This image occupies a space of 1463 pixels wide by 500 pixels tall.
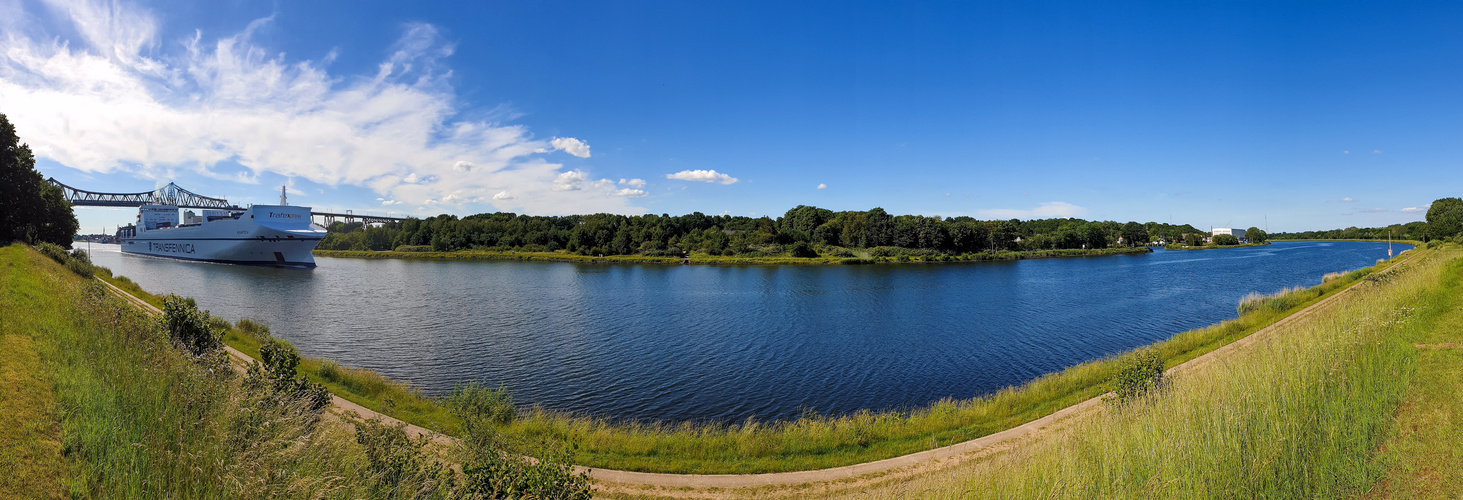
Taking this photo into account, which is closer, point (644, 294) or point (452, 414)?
point (452, 414)

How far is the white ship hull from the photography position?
67625 millimetres

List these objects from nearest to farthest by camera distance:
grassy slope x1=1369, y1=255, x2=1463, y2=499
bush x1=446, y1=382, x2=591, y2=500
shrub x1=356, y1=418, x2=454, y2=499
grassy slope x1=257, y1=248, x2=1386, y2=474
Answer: grassy slope x1=1369, y1=255, x2=1463, y2=499 < shrub x1=356, y1=418, x2=454, y2=499 < bush x1=446, y1=382, x2=591, y2=500 < grassy slope x1=257, y1=248, x2=1386, y2=474

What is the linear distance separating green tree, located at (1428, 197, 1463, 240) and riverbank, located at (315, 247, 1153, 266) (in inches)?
1637

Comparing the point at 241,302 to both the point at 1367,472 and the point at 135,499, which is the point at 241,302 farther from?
the point at 1367,472

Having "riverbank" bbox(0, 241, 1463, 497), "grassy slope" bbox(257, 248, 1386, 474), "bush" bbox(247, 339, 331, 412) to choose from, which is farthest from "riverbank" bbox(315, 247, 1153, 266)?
"bush" bbox(247, 339, 331, 412)

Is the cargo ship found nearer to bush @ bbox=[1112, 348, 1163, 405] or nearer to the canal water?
the canal water

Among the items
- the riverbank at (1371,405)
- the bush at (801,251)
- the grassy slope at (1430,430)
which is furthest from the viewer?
the bush at (801,251)

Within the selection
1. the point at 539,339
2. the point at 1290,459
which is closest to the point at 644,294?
the point at 539,339

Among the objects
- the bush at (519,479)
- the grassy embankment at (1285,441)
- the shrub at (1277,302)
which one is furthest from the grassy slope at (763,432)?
the shrub at (1277,302)

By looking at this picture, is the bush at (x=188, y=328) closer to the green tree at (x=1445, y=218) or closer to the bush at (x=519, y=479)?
the bush at (x=519, y=479)

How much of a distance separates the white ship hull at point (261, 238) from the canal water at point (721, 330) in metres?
13.5

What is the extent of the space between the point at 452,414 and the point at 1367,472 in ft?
54.3

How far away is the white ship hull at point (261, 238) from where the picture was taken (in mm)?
67625

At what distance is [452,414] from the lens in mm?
13555
